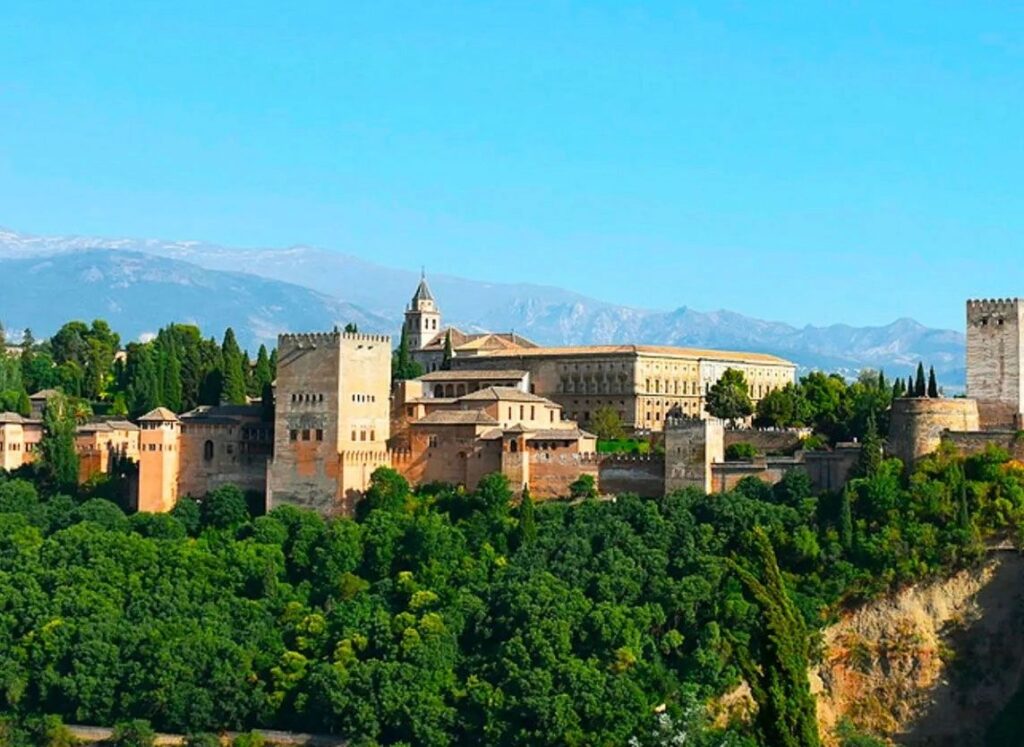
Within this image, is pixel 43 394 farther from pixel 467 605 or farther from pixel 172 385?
pixel 467 605

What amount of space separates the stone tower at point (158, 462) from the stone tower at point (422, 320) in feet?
113

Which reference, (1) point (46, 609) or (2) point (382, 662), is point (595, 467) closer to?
(2) point (382, 662)

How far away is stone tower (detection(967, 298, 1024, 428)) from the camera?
4778 centimetres

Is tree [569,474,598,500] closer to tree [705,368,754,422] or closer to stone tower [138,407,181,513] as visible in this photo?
tree [705,368,754,422]

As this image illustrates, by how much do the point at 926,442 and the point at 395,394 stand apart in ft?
52.7

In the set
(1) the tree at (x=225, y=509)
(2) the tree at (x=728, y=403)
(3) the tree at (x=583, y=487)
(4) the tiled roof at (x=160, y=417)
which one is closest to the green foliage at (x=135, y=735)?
(1) the tree at (x=225, y=509)

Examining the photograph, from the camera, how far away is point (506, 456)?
50.8 meters

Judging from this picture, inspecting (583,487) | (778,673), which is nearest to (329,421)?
(583,487)

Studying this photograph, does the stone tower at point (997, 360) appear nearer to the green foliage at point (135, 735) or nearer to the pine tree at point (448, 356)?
the pine tree at point (448, 356)

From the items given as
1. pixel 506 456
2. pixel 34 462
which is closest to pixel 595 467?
pixel 506 456

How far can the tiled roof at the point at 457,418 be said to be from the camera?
170ft

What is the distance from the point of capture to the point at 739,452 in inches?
1988

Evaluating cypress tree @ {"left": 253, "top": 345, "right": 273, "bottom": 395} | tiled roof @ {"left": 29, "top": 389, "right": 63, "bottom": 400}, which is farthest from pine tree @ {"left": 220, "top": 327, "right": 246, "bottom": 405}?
tiled roof @ {"left": 29, "top": 389, "right": 63, "bottom": 400}

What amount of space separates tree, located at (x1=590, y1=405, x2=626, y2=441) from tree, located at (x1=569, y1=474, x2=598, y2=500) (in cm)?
790
